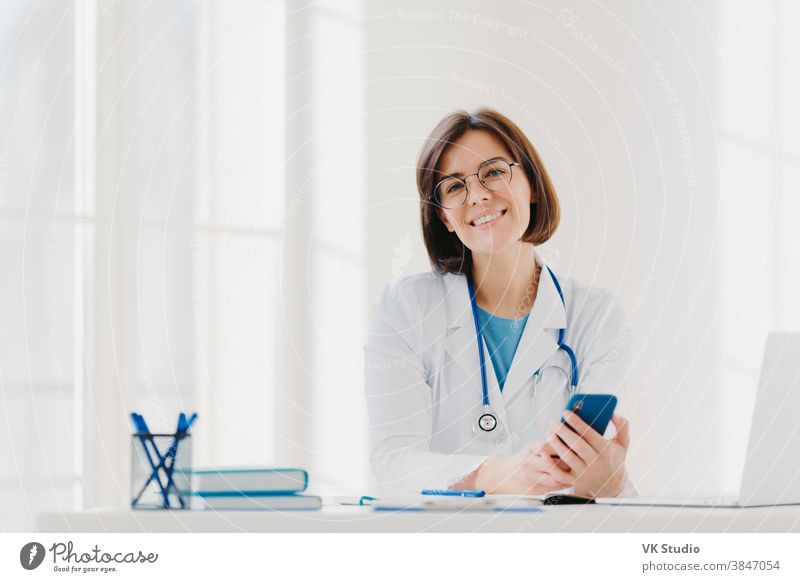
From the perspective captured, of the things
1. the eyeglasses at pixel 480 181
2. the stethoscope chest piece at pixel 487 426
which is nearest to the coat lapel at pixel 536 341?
the stethoscope chest piece at pixel 487 426

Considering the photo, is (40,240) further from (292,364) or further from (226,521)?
(226,521)

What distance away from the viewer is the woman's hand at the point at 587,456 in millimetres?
1174

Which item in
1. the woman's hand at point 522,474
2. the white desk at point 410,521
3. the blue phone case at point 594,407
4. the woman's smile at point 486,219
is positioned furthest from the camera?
the woman's smile at point 486,219

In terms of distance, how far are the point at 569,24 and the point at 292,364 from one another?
1.29 meters

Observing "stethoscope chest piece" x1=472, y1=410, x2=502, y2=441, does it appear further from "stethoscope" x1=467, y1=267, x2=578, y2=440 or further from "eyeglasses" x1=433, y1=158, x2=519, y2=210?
"eyeglasses" x1=433, y1=158, x2=519, y2=210

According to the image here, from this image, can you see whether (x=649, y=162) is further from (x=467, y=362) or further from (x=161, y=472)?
(x=161, y=472)

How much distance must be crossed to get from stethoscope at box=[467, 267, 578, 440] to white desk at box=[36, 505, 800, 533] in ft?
2.13

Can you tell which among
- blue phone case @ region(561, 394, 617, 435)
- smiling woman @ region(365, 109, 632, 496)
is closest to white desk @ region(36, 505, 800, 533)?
blue phone case @ region(561, 394, 617, 435)

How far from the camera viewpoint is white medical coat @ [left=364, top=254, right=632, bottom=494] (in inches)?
67.2
